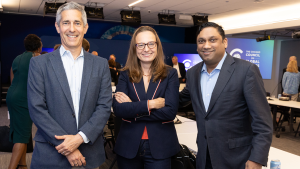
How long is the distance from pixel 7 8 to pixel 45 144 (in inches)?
400

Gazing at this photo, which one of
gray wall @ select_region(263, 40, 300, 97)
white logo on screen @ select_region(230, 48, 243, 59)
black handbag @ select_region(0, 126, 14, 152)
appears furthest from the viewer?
gray wall @ select_region(263, 40, 300, 97)

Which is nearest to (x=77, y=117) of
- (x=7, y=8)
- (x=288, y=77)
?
(x=288, y=77)

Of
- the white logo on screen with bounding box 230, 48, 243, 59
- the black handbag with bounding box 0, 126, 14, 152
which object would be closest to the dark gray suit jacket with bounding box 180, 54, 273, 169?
the black handbag with bounding box 0, 126, 14, 152

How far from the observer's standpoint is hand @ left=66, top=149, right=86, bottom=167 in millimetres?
1534

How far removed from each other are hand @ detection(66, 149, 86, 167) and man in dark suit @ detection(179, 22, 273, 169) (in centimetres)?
75

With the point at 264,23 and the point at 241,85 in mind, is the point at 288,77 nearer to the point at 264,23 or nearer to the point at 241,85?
the point at 264,23

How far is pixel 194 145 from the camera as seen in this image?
97.0 inches

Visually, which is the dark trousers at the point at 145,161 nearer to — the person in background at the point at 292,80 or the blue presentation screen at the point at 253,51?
the person in background at the point at 292,80

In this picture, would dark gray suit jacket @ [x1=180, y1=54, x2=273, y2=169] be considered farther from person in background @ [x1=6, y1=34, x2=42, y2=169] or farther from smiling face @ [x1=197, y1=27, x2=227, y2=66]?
person in background @ [x1=6, y1=34, x2=42, y2=169]

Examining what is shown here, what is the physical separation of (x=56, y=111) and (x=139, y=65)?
723 millimetres

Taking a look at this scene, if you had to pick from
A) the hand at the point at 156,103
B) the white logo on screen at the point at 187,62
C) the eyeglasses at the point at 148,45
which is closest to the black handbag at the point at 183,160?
the hand at the point at 156,103

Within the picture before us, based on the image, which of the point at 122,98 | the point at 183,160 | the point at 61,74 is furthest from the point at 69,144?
the point at 183,160

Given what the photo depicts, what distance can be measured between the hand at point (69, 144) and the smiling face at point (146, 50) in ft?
2.40

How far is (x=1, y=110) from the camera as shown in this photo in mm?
8703
